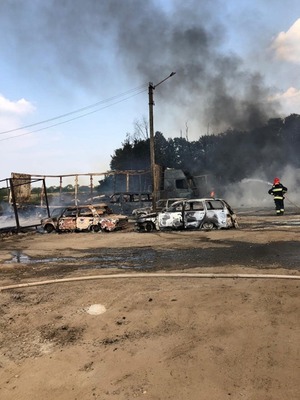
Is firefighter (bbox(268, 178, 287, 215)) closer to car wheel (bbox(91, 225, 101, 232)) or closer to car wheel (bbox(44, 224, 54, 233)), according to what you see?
car wheel (bbox(91, 225, 101, 232))

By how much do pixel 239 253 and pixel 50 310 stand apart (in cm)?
459

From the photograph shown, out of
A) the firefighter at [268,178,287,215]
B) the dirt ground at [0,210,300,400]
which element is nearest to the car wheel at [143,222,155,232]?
the dirt ground at [0,210,300,400]

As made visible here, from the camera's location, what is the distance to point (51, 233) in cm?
1474

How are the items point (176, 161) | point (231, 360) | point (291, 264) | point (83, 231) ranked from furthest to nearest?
point (176, 161)
point (83, 231)
point (291, 264)
point (231, 360)

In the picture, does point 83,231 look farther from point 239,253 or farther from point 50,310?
point 50,310

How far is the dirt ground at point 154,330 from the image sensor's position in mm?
3068

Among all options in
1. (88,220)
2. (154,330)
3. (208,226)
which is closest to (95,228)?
(88,220)

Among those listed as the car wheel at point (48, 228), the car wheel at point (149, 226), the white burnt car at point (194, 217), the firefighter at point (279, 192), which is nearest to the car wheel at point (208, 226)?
the white burnt car at point (194, 217)

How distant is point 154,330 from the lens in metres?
4.04

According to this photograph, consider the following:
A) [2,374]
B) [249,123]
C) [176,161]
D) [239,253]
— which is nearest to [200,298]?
[2,374]

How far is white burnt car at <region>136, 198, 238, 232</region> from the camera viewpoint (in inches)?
488

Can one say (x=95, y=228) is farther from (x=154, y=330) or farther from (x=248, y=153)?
(x=248, y=153)

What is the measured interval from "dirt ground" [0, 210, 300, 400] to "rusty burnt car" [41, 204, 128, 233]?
648cm

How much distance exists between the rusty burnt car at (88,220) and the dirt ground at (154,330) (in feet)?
21.2
